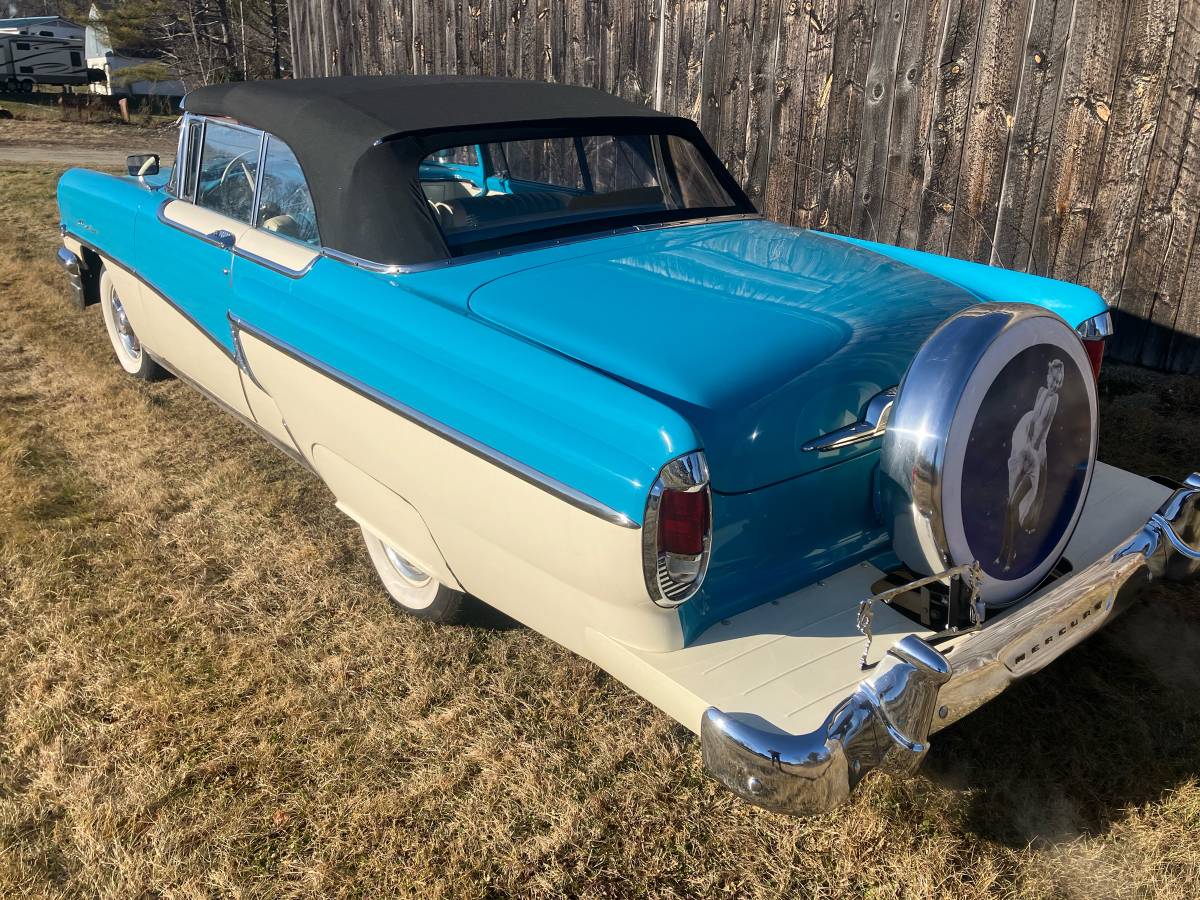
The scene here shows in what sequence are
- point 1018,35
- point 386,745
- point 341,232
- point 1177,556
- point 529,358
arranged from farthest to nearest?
point 1018,35 → point 341,232 → point 386,745 → point 1177,556 → point 529,358

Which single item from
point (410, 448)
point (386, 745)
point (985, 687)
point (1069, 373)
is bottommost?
point (386, 745)

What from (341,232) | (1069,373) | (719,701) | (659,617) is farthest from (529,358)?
(1069,373)

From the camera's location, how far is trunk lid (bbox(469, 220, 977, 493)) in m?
1.99

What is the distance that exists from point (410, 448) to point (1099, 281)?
151 inches

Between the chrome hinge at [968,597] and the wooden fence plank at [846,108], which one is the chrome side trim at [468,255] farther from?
the wooden fence plank at [846,108]

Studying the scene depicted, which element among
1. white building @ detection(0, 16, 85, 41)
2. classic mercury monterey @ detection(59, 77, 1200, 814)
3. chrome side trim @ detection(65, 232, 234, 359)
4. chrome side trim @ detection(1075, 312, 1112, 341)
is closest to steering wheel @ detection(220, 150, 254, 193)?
classic mercury monterey @ detection(59, 77, 1200, 814)

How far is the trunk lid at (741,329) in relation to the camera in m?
1.99

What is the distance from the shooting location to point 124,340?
16.2 ft

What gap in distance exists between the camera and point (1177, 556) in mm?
2311

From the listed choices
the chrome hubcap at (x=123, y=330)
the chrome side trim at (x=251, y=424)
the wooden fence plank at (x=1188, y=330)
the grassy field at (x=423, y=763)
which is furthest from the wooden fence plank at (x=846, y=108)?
the chrome hubcap at (x=123, y=330)

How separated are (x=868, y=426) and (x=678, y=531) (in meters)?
0.57

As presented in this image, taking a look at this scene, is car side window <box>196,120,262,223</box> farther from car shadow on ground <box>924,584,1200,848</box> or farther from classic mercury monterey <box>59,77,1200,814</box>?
car shadow on ground <box>924,584,1200,848</box>

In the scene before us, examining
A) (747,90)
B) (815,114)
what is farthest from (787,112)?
(747,90)

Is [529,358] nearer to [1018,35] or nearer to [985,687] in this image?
[985,687]
